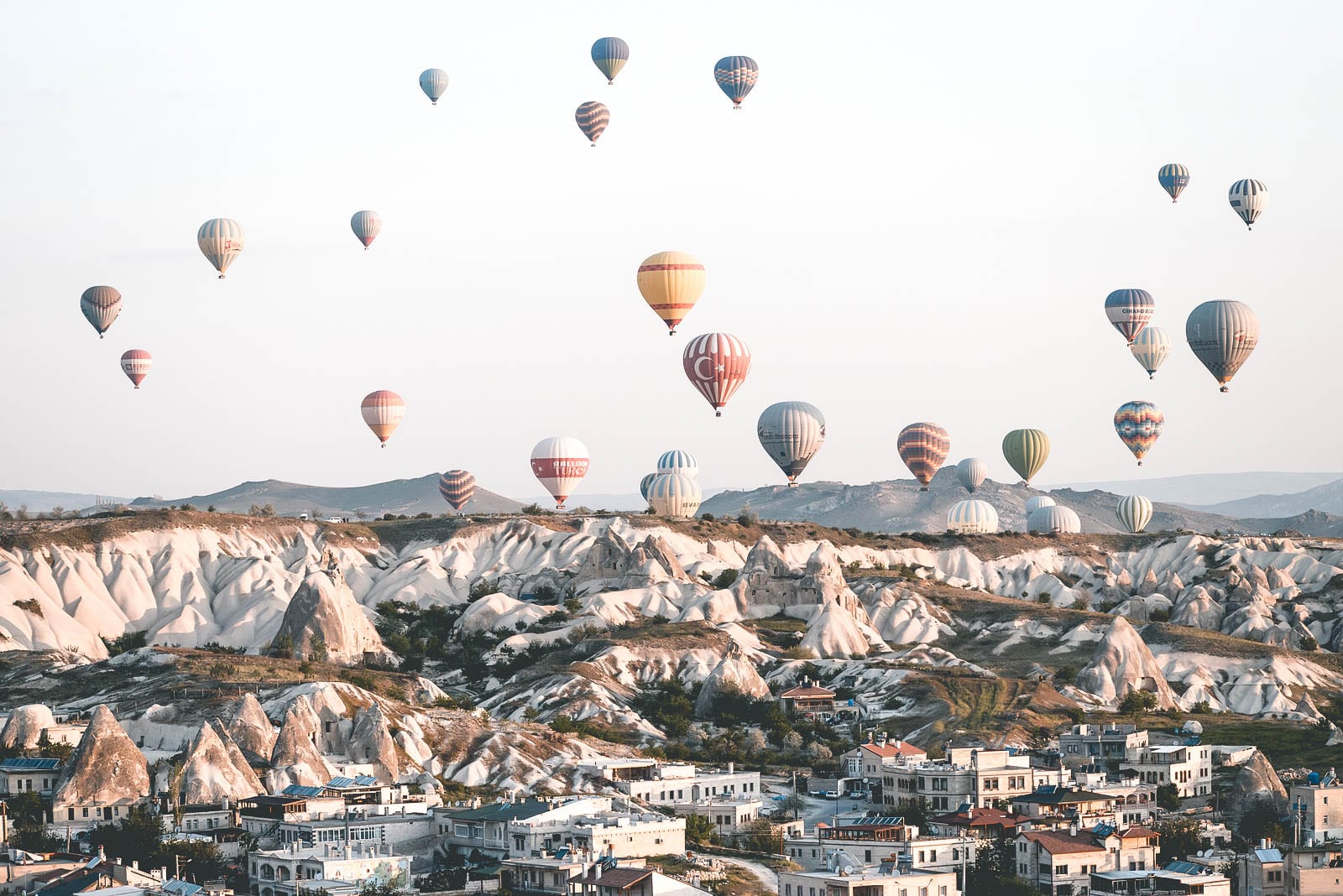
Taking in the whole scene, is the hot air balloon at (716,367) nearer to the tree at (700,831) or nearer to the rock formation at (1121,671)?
the rock formation at (1121,671)

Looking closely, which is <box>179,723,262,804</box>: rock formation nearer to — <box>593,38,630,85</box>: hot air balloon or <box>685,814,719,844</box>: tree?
<box>685,814,719,844</box>: tree

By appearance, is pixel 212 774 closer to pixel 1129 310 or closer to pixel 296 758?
pixel 296 758

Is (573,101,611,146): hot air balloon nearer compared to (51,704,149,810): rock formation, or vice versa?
(51,704,149,810): rock formation

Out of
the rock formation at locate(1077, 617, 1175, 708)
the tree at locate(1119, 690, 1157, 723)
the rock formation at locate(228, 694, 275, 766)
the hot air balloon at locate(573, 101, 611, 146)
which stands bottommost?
the rock formation at locate(228, 694, 275, 766)

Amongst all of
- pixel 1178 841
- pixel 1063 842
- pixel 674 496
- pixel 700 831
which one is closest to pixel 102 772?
pixel 700 831

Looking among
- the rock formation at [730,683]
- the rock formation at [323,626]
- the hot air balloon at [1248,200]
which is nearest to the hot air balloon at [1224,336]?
the hot air balloon at [1248,200]

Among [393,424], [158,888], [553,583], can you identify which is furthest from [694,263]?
[158,888]

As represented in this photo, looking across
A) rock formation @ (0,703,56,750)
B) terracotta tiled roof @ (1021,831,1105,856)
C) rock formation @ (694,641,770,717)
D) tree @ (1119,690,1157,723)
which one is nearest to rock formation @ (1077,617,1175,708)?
tree @ (1119,690,1157,723)
